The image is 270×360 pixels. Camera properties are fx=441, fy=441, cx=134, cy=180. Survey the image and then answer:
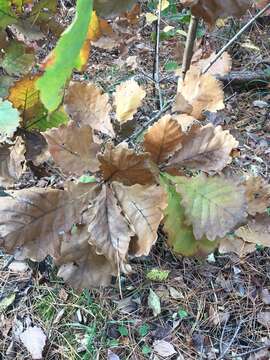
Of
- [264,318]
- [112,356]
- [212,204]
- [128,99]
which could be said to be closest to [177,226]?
[212,204]

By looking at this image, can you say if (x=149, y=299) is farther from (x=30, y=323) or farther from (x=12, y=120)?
(x=12, y=120)

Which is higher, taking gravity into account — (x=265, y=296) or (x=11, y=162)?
(x=11, y=162)

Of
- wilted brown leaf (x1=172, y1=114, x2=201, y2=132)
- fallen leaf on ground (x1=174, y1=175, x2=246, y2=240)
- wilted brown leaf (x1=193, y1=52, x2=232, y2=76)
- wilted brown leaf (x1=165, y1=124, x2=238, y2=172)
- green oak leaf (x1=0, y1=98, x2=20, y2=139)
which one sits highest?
green oak leaf (x1=0, y1=98, x2=20, y2=139)

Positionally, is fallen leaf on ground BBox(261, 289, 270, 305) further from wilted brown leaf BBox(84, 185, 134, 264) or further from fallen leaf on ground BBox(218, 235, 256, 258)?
wilted brown leaf BBox(84, 185, 134, 264)

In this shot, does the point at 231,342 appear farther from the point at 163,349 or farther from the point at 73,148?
the point at 73,148

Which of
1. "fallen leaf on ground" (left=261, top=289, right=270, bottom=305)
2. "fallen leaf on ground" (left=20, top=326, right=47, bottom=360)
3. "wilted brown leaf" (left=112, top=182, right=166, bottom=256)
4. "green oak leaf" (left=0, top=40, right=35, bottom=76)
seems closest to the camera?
"wilted brown leaf" (left=112, top=182, right=166, bottom=256)

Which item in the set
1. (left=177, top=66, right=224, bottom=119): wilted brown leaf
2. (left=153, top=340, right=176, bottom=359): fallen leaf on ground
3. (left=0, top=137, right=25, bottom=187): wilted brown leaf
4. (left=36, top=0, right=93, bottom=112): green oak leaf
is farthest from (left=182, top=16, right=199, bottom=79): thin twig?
(left=153, top=340, right=176, bottom=359): fallen leaf on ground

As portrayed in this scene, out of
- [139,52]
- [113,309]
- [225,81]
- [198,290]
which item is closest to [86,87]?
[113,309]

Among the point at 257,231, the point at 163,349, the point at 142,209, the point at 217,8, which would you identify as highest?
the point at 217,8
